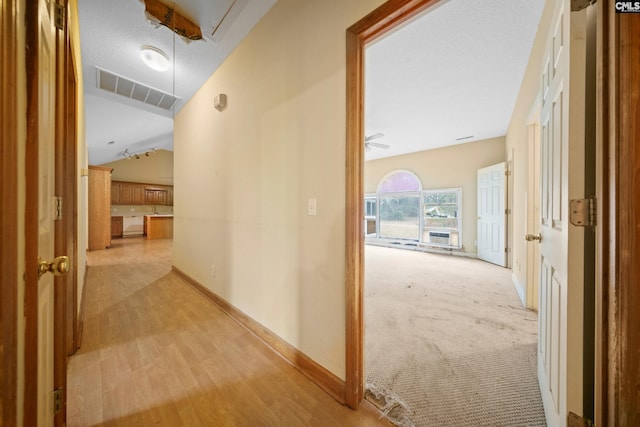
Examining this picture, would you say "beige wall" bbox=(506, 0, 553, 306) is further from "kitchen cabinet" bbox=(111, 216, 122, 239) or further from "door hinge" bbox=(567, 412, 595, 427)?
"kitchen cabinet" bbox=(111, 216, 122, 239)

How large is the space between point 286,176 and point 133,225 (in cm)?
976

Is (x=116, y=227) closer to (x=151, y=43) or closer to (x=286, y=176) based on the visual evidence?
(x=151, y=43)

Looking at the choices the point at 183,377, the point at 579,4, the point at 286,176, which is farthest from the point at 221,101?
the point at 579,4

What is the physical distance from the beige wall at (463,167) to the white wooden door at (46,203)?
16.0 feet

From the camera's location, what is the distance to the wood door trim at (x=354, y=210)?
129 cm

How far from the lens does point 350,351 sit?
4.27ft

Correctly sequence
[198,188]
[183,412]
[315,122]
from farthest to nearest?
[198,188] < [315,122] < [183,412]

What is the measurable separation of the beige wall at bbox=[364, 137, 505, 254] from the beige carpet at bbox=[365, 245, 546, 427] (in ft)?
8.56

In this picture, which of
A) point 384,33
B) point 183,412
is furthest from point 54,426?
point 384,33

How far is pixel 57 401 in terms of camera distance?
0.93 m

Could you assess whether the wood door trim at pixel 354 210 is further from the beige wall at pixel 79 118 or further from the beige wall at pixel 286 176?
the beige wall at pixel 79 118

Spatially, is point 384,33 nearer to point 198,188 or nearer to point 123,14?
point 123,14

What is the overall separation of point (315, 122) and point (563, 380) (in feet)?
5.59

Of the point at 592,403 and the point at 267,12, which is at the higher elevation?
the point at 267,12
